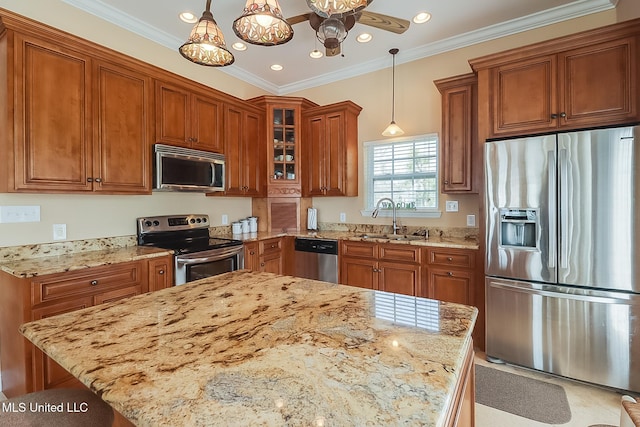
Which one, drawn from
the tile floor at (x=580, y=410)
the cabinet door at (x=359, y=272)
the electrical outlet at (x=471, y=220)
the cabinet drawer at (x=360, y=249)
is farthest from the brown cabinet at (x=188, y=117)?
the electrical outlet at (x=471, y=220)

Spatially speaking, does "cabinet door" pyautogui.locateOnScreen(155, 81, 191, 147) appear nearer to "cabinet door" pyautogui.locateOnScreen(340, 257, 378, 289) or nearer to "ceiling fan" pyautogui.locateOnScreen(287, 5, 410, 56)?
"ceiling fan" pyautogui.locateOnScreen(287, 5, 410, 56)

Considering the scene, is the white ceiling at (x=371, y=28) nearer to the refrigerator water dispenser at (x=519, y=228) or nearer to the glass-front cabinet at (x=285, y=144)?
the glass-front cabinet at (x=285, y=144)

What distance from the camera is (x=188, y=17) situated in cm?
291

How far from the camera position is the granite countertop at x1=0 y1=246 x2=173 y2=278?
1.89 m

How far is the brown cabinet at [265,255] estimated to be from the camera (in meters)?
3.36

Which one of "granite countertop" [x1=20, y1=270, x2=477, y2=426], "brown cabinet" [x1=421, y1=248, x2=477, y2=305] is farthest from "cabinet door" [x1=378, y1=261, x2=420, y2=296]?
"granite countertop" [x1=20, y1=270, x2=477, y2=426]

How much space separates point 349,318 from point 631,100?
8.50 ft

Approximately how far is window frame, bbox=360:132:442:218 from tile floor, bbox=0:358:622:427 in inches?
73.1

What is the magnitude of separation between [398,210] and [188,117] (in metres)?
2.58

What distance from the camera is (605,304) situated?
2090 mm

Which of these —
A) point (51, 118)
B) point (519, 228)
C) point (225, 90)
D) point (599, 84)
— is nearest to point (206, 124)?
point (225, 90)

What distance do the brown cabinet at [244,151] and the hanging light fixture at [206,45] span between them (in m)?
1.78

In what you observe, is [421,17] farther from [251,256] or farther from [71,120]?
[71,120]

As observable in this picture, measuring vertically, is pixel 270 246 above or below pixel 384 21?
below
